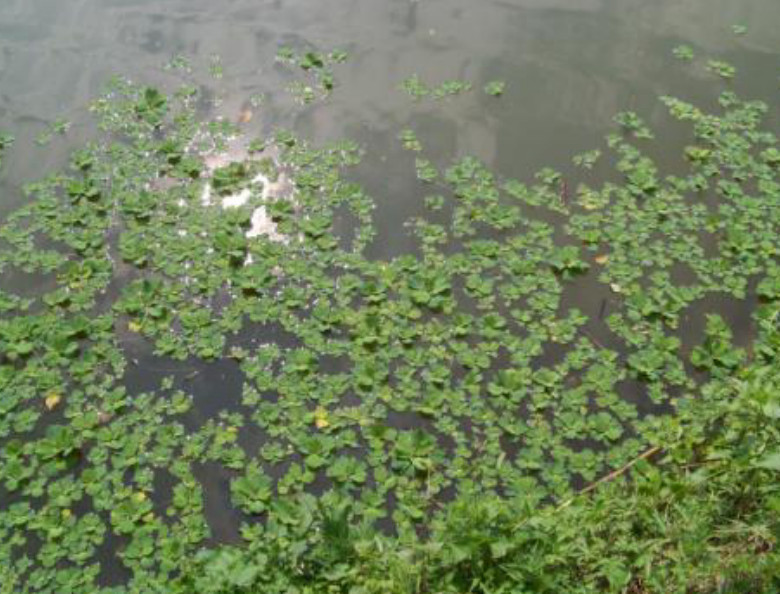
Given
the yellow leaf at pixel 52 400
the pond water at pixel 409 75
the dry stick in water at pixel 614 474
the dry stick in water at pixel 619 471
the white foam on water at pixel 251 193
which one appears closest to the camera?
the dry stick in water at pixel 614 474

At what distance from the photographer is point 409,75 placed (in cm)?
600

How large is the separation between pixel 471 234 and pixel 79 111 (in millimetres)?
2876

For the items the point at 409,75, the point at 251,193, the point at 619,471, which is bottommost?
the point at 619,471

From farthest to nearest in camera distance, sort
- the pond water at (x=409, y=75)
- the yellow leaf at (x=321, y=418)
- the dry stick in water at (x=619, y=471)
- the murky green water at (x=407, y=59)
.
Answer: the murky green water at (x=407, y=59), the pond water at (x=409, y=75), the yellow leaf at (x=321, y=418), the dry stick in water at (x=619, y=471)

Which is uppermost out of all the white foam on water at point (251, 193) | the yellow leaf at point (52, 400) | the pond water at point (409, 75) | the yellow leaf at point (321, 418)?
the pond water at point (409, 75)

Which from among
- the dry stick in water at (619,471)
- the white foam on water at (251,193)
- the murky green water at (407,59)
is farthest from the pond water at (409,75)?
the dry stick in water at (619,471)

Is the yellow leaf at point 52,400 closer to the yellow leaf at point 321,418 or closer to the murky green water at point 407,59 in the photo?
the yellow leaf at point 321,418

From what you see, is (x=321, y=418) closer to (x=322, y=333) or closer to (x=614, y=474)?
(x=322, y=333)

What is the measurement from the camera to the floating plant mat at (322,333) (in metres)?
3.51

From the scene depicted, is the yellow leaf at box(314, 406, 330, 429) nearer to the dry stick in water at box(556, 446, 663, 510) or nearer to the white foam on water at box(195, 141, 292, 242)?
the dry stick in water at box(556, 446, 663, 510)

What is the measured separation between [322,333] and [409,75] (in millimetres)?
2593

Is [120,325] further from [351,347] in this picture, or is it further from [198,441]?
[351,347]

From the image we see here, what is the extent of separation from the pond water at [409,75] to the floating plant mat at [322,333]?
0.29 feet

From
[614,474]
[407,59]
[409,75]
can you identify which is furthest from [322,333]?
[407,59]
